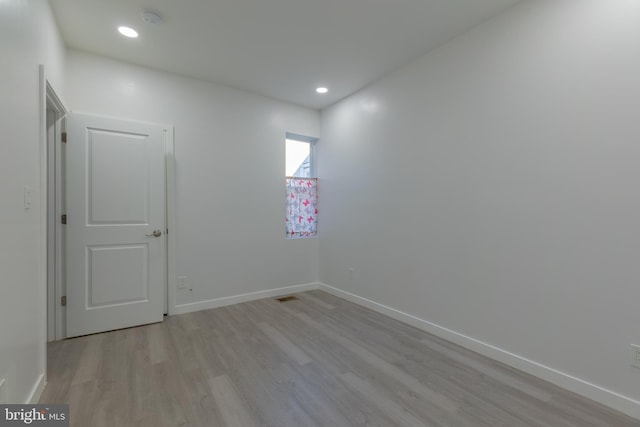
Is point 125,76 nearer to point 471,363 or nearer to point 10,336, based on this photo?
point 10,336

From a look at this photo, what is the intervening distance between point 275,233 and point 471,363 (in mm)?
2629

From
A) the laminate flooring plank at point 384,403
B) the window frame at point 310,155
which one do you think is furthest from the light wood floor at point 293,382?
the window frame at point 310,155

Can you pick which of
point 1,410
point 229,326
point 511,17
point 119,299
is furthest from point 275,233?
point 511,17

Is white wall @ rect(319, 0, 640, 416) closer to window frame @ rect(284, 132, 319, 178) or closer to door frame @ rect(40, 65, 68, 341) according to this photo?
window frame @ rect(284, 132, 319, 178)

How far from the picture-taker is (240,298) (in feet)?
12.1

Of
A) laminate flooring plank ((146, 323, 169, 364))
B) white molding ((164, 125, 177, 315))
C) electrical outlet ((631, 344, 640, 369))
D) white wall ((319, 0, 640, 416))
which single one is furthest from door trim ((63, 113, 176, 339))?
electrical outlet ((631, 344, 640, 369))

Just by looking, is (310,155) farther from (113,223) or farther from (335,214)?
(113,223)

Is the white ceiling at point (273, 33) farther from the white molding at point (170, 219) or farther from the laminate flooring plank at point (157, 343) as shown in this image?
the laminate flooring plank at point (157, 343)

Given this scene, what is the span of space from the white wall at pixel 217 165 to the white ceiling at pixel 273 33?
254 mm

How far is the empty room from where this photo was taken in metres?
1.74

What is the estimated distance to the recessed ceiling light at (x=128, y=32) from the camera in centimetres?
251

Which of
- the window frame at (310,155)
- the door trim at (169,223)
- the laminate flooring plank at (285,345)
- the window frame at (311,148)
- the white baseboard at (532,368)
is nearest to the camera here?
the white baseboard at (532,368)

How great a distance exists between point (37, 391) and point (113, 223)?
1480mm

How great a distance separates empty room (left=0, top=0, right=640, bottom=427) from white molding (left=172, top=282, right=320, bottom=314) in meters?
0.02
